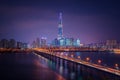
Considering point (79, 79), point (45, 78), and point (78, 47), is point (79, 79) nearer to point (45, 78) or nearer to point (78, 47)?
point (45, 78)

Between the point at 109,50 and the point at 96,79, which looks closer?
the point at 96,79

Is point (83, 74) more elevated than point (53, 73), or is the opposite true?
point (83, 74)

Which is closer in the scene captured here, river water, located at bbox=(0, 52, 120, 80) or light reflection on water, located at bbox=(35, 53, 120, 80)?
light reflection on water, located at bbox=(35, 53, 120, 80)

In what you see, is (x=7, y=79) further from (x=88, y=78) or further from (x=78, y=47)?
(x=78, y=47)

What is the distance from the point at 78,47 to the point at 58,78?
144 m

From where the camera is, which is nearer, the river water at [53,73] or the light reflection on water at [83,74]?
the light reflection on water at [83,74]

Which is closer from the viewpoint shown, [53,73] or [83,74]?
[83,74]

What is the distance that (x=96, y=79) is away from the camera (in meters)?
41.5

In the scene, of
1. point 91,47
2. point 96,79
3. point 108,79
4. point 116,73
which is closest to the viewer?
point 116,73

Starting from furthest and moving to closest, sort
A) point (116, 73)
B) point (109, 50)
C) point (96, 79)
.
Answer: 1. point (109, 50)
2. point (96, 79)
3. point (116, 73)

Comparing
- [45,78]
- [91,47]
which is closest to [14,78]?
[45,78]

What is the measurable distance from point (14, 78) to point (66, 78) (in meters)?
9.08

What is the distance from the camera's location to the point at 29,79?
1823 inches

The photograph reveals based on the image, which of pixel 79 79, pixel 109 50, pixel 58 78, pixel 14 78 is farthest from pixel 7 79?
pixel 109 50
